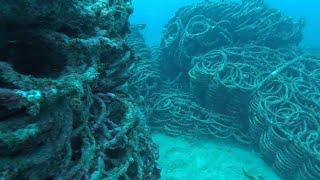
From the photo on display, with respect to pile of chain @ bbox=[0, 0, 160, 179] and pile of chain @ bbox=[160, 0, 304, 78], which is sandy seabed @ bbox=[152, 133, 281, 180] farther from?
pile of chain @ bbox=[160, 0, 304, 78]

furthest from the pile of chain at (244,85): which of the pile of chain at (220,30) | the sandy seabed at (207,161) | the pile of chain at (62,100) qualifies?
the pile of chain at (62,100)

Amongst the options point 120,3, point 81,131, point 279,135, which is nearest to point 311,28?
point 279,135

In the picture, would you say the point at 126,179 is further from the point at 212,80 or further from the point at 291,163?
the point at 212,80

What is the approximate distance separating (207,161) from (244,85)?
213 centimetres

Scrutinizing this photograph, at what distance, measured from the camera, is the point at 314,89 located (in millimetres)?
7988

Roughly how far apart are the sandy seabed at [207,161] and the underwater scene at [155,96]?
25 millimetres

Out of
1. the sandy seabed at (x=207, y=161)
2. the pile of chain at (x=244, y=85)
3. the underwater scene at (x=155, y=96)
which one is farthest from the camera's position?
the pile of chain at (x=244, y=85)

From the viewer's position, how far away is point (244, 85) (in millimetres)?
7477

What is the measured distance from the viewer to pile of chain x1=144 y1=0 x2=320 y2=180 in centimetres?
647

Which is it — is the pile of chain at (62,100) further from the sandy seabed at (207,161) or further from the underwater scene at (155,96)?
the sandy seabed at (207,161)

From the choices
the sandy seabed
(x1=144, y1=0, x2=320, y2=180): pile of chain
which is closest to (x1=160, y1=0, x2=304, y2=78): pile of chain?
(x1=144, y1=0, x2=320, y2=180): pile of chain

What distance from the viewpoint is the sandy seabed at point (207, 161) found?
6.16 metres

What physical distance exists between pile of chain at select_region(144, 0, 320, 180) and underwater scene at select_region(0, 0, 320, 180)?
1.2 inches

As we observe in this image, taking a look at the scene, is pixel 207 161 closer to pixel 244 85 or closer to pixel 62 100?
pixel 244 85
